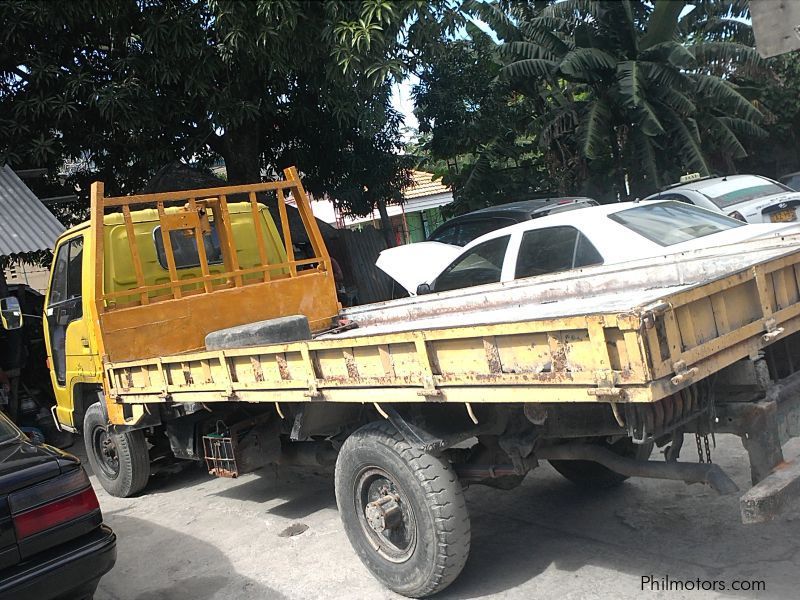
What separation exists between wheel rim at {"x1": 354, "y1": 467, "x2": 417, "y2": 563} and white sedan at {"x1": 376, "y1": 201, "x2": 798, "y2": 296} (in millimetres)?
2957

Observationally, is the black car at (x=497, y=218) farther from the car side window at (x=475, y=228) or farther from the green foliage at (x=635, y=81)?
the green foliage at (x=635, y=81)

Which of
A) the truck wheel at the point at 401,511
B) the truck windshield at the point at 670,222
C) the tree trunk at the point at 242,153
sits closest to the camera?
the truck wheel at the point at 401,511

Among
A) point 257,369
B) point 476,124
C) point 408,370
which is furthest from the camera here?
point 476,124

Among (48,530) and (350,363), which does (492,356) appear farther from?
(48,530)

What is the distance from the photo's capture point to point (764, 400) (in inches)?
122

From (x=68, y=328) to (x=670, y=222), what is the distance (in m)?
5.19

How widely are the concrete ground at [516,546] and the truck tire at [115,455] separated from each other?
1.09 feet

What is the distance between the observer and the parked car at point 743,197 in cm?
938

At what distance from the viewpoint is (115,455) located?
6.39 meters

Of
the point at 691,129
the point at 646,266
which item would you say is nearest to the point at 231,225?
the point at 646,266

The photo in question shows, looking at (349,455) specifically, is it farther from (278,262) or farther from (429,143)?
(429,143)

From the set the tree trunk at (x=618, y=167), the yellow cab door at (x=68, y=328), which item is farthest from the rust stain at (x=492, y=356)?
the tree trunk at (x=618, y=167)

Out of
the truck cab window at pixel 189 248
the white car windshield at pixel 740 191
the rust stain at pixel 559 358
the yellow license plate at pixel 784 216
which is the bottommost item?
the rust stain at pixel 559 358

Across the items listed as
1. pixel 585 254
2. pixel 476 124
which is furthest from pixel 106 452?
pixel 476 124
